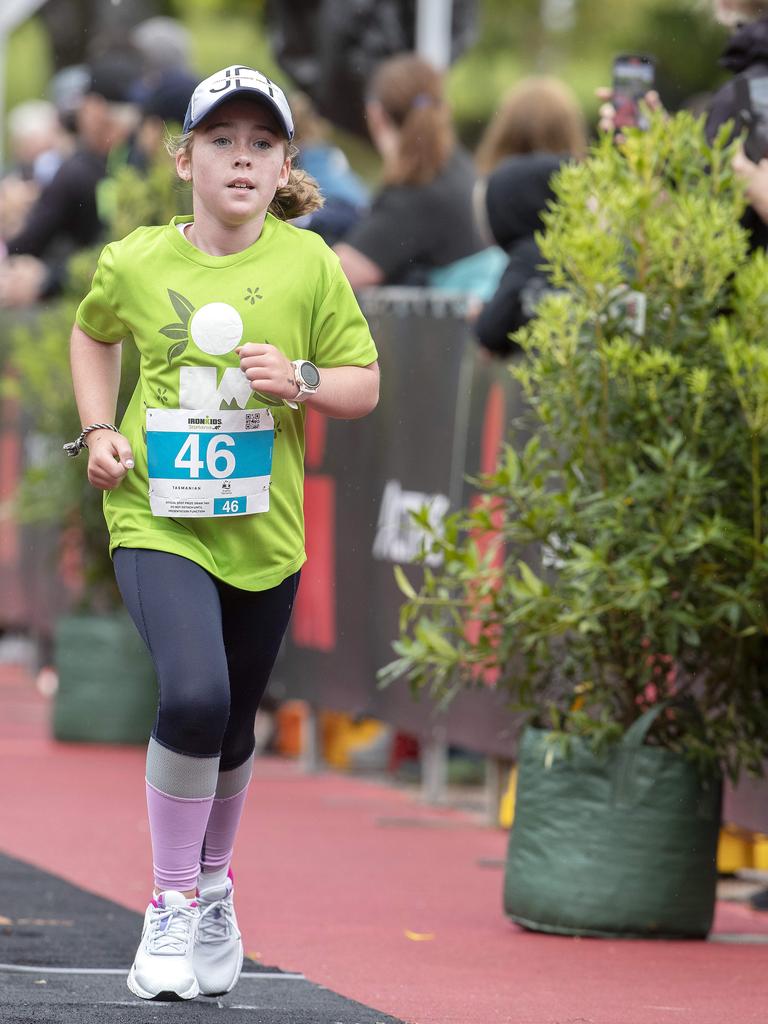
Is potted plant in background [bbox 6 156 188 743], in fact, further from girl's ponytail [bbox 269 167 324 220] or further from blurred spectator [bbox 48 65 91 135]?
girl's ponytail [bbox 269 167 324 220]

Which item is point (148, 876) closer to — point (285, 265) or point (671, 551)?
point (671, 551)

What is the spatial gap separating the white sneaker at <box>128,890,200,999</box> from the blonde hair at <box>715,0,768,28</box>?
3.20 metres

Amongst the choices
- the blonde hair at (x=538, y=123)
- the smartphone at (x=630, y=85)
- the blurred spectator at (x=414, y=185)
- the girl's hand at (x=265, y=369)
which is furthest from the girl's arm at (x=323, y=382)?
the blurred spectator at (x=414, y=185)

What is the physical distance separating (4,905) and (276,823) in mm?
2519

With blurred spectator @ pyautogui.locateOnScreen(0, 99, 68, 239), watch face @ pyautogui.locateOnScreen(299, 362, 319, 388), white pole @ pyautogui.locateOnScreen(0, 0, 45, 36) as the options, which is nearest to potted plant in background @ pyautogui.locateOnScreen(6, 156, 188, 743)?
blurred spectator @ pyautogui.locateOnScreen(0, 99, 68, 239)

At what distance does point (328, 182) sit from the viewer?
10.7m

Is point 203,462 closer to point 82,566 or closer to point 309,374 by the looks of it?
point 309,374

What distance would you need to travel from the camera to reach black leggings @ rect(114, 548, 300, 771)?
487 centimetres

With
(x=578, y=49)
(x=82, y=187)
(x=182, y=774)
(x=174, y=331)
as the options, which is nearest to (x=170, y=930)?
(x=182, y=774)

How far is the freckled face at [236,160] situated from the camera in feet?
16.2

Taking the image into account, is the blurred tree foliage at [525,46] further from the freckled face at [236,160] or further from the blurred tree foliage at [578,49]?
the freckled face at [236,160]

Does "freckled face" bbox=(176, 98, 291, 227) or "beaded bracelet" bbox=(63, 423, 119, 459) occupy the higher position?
"freckled face" bbox=(176, 98, 291, 227)

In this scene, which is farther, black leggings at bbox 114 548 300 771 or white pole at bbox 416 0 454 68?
white pole at bbox 416 0 454 68

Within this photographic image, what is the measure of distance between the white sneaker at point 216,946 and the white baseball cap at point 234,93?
5.72ft
